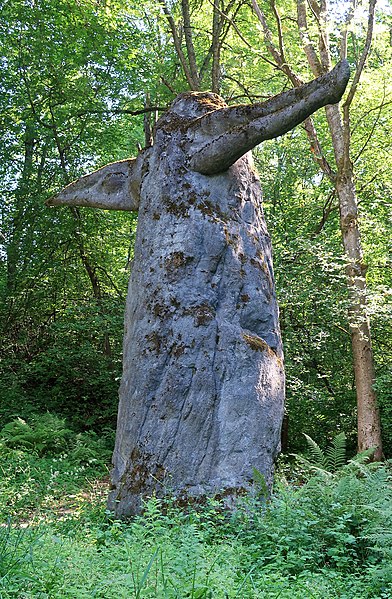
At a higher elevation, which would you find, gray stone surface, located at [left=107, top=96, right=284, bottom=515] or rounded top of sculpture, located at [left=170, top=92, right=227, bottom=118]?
rounded top of sculpture, located at [left=170, top=92, right=227, bottom=118]

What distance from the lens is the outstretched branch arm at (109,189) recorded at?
6090 millimetres

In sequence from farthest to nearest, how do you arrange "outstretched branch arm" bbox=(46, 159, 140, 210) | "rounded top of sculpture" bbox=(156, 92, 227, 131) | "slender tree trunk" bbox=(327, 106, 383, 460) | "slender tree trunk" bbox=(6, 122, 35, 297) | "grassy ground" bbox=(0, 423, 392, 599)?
1. "slender tree trunk" bbox=(6, 122, 35, 297)
2. "slender tree trunk" bbox=(327, 106, 383, 460)
3. "outstretched branch arm" bbox=(46, 159, 140, 210)
4. "rounded top of sculpture" bbox=(156, 92, 227, 131)
5. "grassy ground" bbox=(0, 423, 392, 599)

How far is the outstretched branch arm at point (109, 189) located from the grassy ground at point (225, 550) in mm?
2930

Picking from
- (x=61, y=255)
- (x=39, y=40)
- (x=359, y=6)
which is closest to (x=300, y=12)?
(x=359, y=6)

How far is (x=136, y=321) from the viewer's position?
527cm

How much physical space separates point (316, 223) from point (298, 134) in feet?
8.81

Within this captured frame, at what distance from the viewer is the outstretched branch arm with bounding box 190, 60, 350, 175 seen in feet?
15.5

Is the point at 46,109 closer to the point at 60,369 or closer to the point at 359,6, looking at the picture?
the point at 60,369

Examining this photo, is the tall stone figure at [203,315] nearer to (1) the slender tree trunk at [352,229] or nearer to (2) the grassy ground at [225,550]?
(2) the grassy ground at [225,550]

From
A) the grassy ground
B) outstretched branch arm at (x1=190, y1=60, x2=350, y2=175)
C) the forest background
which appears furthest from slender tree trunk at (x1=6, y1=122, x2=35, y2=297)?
outstretched branch arm at (x1=190, y1=60, x2=350, y2=175)

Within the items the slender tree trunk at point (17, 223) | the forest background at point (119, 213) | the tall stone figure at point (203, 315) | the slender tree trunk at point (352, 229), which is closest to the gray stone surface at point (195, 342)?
the tall stone figure at point (203, 315)

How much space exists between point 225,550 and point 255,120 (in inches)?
132

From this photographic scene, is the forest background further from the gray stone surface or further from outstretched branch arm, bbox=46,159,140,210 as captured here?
the gray stone surface

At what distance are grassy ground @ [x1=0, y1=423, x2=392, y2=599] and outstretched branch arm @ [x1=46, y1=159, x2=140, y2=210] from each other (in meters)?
2.93
